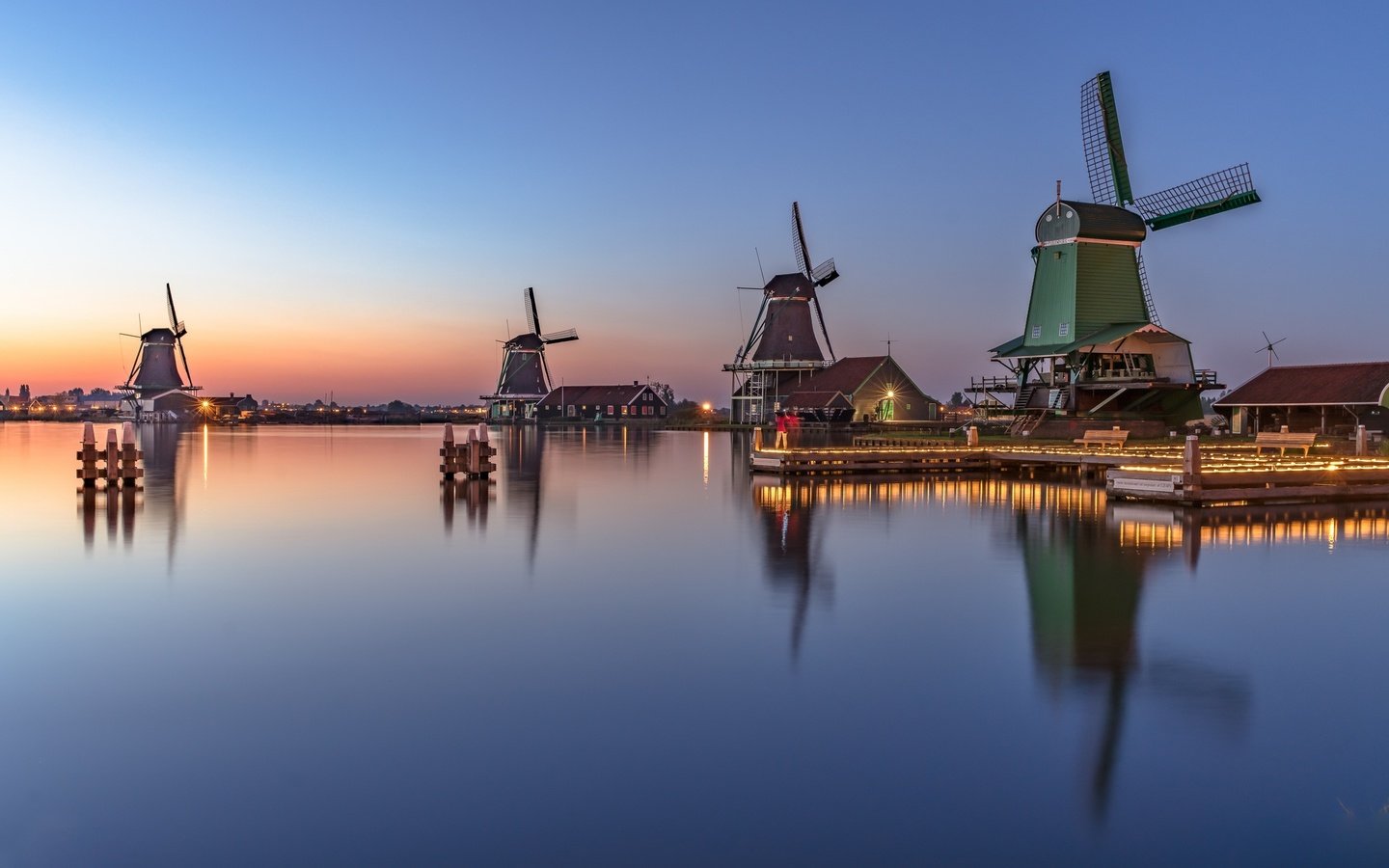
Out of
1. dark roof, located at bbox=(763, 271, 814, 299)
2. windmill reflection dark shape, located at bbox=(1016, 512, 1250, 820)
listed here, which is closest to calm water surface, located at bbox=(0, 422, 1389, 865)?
windmill reflection dark shape, located at bbox=(1016, 512, 1250, 820)

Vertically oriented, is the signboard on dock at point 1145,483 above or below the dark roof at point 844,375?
below

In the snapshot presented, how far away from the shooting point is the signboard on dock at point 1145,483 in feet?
64.6

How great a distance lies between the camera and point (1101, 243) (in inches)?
1515

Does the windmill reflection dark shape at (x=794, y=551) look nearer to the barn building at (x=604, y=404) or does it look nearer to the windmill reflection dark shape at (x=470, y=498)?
the windmill reflection dark shape at (x=470, y=498)

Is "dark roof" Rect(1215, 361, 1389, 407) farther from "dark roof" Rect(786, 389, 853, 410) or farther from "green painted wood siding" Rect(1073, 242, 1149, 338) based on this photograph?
"dark roof" Rect(786, 389, 853, 410)

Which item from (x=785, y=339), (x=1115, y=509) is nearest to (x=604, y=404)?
(x=785, y=339)

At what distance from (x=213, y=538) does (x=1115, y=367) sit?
32711mm

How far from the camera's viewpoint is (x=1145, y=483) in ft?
66.1

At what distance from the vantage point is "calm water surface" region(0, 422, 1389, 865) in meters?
5.09

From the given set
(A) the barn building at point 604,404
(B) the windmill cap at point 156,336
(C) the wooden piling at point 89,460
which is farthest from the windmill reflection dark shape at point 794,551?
(B) the windmill cap at point 156,336

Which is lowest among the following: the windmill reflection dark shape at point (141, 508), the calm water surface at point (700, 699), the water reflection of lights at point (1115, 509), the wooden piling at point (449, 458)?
the windmill reflection dark shape at point (141, 508)

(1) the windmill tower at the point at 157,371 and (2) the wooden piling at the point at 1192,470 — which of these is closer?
(2) the wooden piling at the point at 1192,470

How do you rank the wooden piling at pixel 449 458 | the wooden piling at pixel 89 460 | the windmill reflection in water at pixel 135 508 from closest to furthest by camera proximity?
the windmill reflection in water at pixel 135 508 → the wooden piling at pixel 89 460 → the wooden piling at pixel 449 458

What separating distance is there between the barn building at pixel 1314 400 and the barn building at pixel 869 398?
2051cm
